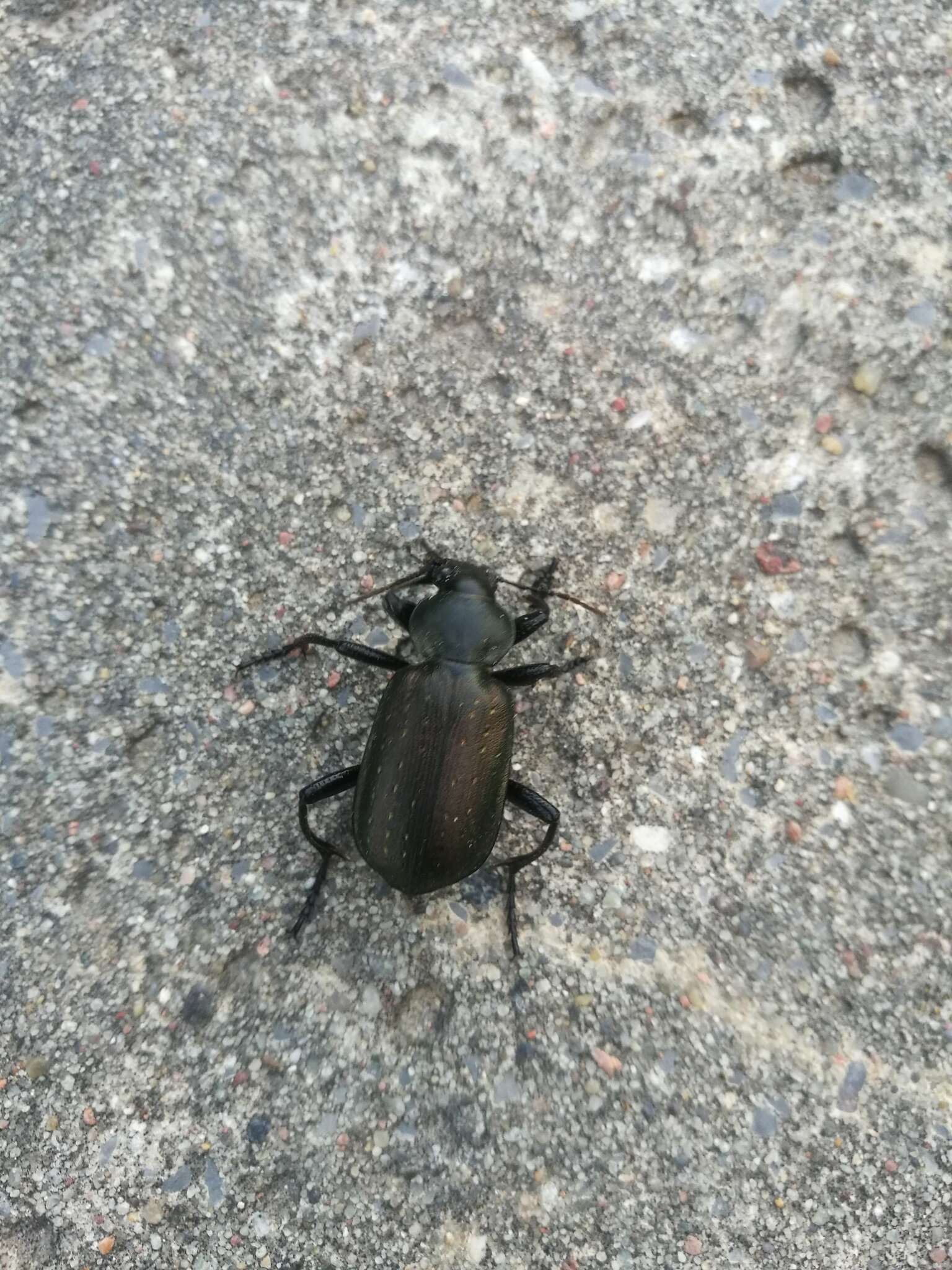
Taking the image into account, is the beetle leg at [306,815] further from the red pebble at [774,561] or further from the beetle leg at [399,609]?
the red pebble at [774,561]

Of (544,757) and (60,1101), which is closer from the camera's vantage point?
(60,1101)

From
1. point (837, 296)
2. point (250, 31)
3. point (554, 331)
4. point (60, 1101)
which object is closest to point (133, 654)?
point (60, 1101)

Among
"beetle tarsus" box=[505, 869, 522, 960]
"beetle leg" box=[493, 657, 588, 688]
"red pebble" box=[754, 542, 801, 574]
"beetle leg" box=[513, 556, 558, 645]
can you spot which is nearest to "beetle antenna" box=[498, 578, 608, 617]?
"beetle leg" box=[513, 556, 558, 645]

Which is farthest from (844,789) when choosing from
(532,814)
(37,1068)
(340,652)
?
(37,1068)

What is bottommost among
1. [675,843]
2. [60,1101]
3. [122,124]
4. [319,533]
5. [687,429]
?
[60,1101]

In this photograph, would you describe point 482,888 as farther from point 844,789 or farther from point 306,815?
point 844,789

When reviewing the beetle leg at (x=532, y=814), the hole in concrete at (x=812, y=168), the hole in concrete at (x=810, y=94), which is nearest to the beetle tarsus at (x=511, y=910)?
the beetle leg at (x=532, y=814)

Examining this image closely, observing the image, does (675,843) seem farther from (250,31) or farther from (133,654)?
(250,31)
